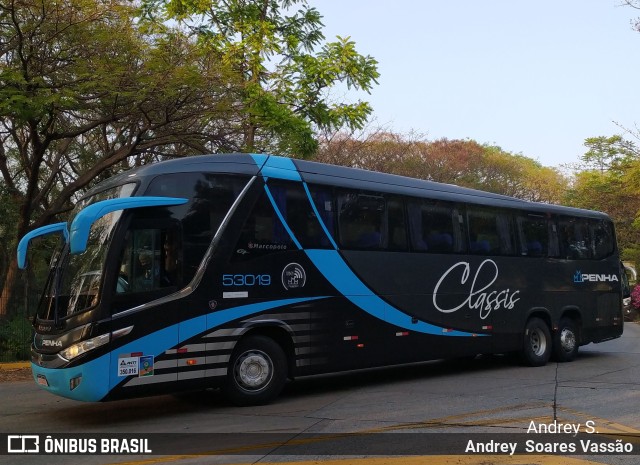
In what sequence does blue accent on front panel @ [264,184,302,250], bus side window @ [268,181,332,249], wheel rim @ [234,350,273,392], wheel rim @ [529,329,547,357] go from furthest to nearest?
1. wheel rim @ [529,329,547,357]
2. bus side window @ [268,181,332,249]
3. blue accent on front panel @ [264,184,302,250]
4. wheel rim @ [234,350,273,392]

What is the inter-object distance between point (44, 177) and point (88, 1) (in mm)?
11136

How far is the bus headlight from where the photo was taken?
27.0 feet

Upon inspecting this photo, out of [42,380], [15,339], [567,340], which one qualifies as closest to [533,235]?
[567,340]

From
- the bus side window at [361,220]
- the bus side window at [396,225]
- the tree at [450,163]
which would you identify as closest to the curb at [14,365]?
the bus side window at [361,220]

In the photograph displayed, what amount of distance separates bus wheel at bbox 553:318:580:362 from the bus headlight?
10.7m

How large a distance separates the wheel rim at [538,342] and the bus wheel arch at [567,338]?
0.45 metres

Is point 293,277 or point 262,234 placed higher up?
point 262,234

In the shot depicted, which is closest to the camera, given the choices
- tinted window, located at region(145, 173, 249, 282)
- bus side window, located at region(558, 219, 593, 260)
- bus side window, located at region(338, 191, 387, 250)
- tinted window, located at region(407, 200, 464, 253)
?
tinted window, located at region(145, 173, 249, 282)

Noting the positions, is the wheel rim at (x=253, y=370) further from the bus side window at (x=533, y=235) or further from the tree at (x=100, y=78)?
the bus side window at (x=533, y=235)

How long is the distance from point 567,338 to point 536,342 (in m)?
1.22

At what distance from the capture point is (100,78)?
1379 centimetres

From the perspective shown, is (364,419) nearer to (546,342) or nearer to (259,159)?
(259,159)

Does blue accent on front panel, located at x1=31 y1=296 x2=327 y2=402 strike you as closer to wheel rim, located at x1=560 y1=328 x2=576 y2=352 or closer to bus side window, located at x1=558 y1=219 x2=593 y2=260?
wheel rim, located at x1=560 y1=328 x2=576 y2=352

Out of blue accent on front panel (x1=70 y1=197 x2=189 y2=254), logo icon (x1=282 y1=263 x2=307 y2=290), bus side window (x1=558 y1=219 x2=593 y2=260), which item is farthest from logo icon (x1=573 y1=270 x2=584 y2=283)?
blue accent on front panel (x1=70 y1=197 x2=189 y2=254)
